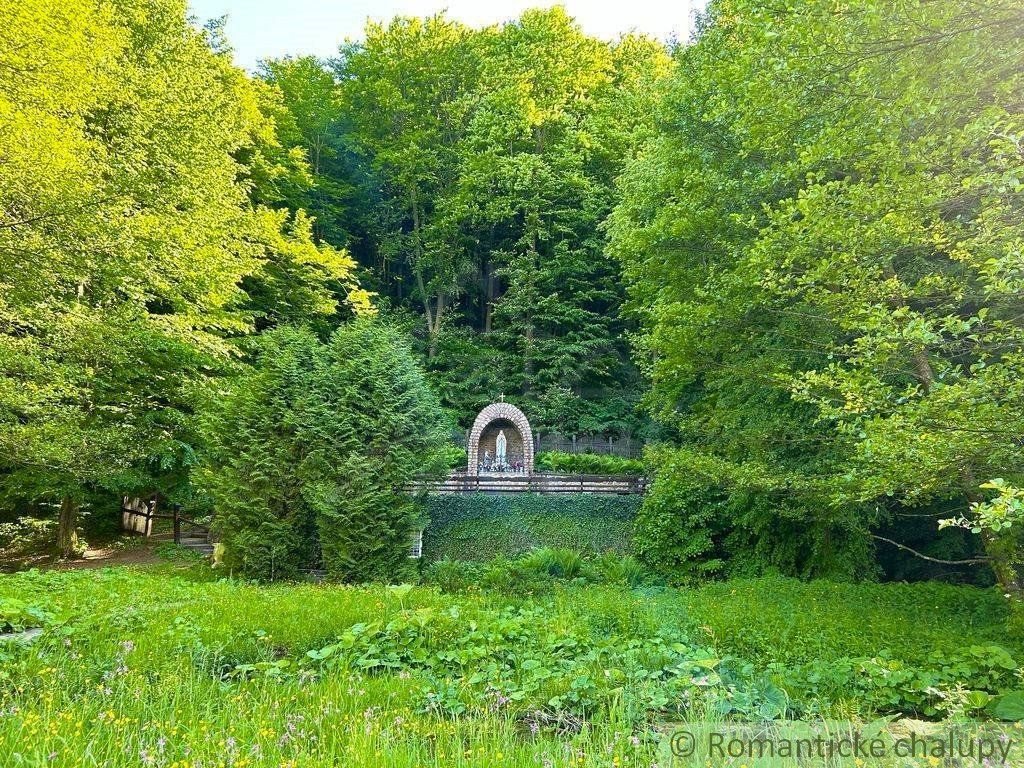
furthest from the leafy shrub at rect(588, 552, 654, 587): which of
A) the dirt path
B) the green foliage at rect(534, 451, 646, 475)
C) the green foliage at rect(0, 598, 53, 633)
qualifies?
the dirt path

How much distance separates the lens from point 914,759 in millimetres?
2625

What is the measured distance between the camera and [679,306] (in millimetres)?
10117

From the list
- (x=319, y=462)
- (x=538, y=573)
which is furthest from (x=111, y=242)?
(x=538, y=573)

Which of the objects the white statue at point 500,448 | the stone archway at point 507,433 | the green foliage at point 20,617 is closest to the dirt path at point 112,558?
the green foliage at point 20,617

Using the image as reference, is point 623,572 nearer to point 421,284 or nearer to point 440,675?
point 440,675

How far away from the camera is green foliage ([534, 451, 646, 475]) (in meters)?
19.1

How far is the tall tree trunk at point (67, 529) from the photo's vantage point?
1389 cm

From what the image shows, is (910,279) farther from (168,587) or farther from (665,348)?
(168,587)

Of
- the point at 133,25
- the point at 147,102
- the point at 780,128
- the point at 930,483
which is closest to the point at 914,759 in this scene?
the point at 930,483

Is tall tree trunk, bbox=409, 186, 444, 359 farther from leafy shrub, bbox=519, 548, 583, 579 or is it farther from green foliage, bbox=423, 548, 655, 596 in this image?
leafy shrub, bbox=519, 548, 583, 579

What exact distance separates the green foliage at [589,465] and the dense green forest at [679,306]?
1.74 meters

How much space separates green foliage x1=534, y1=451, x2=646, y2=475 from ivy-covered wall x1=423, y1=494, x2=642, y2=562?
2.34 m

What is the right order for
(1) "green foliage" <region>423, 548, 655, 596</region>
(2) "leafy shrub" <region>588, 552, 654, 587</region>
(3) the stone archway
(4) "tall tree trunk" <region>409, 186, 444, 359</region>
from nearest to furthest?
(1) "green foliage" <region>423, 548, 655, 596</region> < (2) "leafy shrub" <region>588, 552, 654, 587</region> < (3) the stone archway < (4) "tall tree trunk" <region>409, 186, 444, 359</region>

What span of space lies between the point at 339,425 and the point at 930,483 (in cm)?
1026
